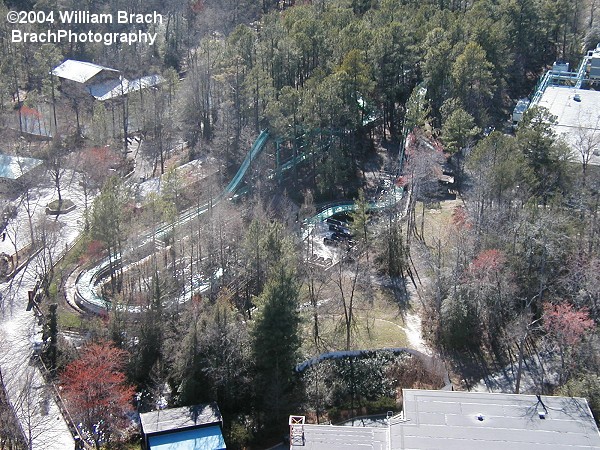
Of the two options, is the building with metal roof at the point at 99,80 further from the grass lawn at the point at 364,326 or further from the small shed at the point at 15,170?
the grass lawn at the point at 364,326

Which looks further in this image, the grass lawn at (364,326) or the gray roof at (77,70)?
the gray roof at (77,70)

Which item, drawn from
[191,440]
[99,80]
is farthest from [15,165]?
[191,440]

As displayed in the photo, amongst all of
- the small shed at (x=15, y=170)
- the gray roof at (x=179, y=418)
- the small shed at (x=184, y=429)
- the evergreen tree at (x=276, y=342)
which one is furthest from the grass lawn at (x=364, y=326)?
the small shed at (x=15, y=170)

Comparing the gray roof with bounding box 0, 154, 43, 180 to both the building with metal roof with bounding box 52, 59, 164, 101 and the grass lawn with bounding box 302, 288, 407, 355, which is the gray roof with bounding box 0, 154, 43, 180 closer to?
the building with metal roof with bounding box 52, 59, 164, 101

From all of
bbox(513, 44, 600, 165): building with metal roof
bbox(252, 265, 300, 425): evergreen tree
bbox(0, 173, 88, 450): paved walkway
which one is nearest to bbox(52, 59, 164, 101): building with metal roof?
bbox(0, 173, 88, 450): paved walkway

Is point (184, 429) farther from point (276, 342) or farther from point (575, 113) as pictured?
point (575, 113)

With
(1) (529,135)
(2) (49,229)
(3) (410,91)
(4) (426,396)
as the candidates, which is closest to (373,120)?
(3) (410,91)
